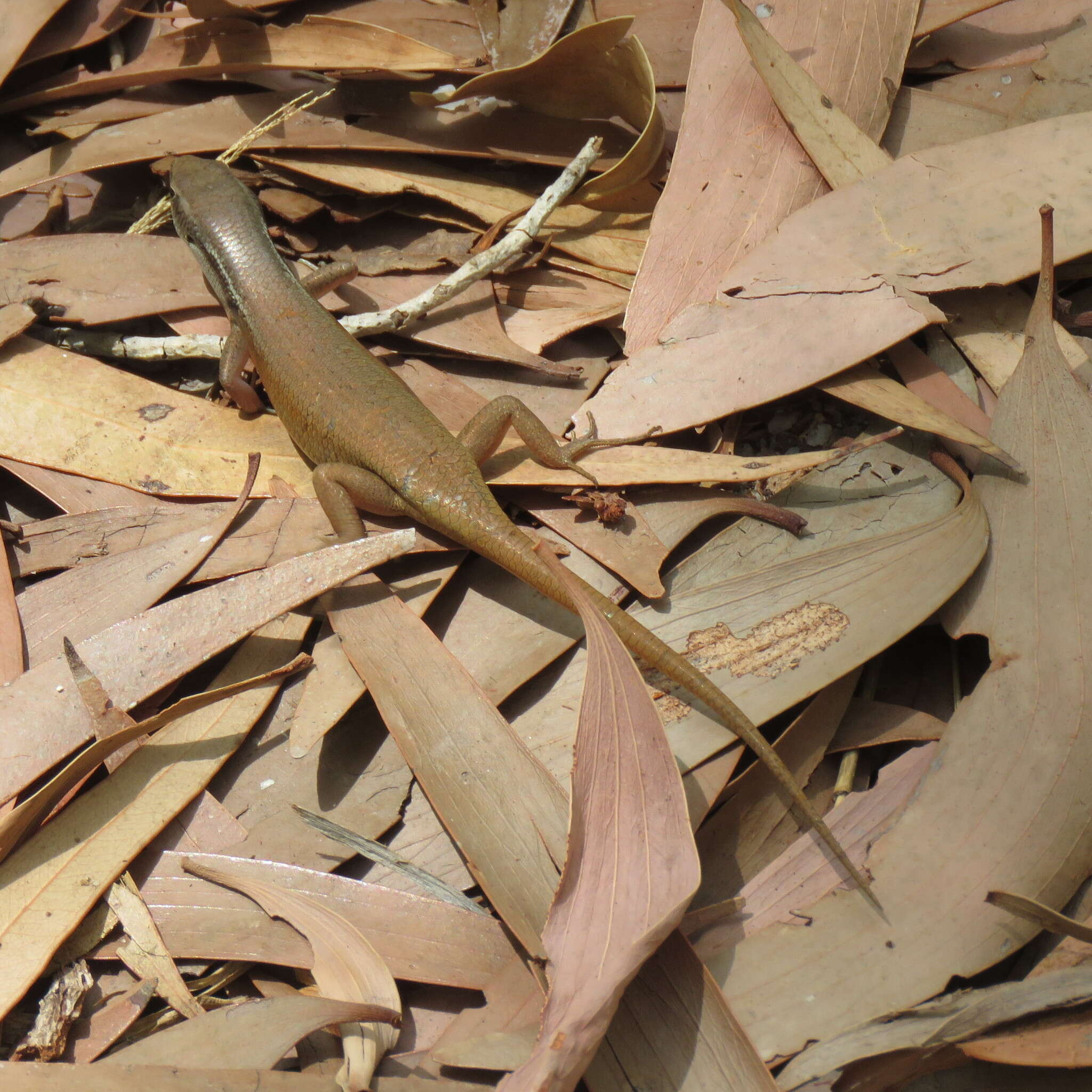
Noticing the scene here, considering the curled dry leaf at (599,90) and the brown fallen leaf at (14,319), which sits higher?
the curled dry leaf at (599,90)

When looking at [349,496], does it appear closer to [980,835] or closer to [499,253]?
[499,253]

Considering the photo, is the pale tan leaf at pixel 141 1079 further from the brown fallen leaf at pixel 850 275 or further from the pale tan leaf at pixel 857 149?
the pale tan leaf at pixel 857 149

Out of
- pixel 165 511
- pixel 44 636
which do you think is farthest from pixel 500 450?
pixel 44 636

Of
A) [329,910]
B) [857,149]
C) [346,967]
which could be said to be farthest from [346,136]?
[346,967]

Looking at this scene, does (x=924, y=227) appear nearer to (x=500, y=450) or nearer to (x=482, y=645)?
(x=500, y=450)

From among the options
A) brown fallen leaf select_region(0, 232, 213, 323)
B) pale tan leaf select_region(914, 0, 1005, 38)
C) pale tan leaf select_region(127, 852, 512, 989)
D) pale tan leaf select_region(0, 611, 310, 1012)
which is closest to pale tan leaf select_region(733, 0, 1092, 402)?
pale tan leaf select_region(914, 0, 1005, 38)

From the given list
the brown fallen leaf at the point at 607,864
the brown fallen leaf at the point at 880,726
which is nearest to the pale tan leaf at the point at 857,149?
the brown fallen leaf at the point at 880,726
